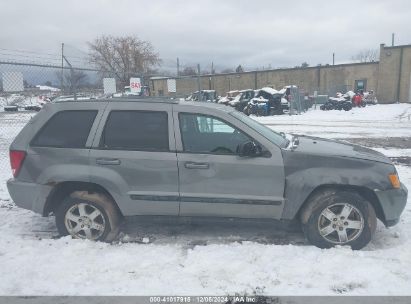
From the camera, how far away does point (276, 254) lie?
A: 4.12m

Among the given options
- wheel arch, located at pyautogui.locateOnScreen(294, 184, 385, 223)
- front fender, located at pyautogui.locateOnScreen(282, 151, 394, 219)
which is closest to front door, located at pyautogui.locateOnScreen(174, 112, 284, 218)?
front fender, located at pyautogui.locateOnScreen(282, 151, 394, 219)

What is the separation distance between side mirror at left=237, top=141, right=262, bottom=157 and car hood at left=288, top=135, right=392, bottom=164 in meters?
0.47

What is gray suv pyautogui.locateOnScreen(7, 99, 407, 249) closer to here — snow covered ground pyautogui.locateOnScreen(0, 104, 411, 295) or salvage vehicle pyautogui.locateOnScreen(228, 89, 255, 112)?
snow covered ground pyautogui.locateOnScreen(0, 104, 411, 295)

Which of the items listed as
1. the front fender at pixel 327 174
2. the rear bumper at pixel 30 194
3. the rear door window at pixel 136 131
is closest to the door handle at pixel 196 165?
the rear door window at pixel 136 131

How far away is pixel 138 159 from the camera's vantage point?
429 cm

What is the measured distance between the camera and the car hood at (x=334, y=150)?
426 centimetres

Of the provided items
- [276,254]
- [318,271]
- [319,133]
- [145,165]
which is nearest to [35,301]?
[145,165]

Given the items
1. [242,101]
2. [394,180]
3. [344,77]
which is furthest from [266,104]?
[344,77]

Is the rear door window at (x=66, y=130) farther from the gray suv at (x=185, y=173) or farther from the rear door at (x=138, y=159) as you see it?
the rear door at (x=138, y=159)

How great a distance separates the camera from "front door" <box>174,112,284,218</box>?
4.20 metres

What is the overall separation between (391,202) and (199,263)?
7.43ft

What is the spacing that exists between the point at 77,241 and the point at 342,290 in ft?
9.79

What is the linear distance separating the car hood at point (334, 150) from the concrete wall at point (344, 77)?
32885 millimetres

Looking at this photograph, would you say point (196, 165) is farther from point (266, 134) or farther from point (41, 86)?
point (41, 86)
